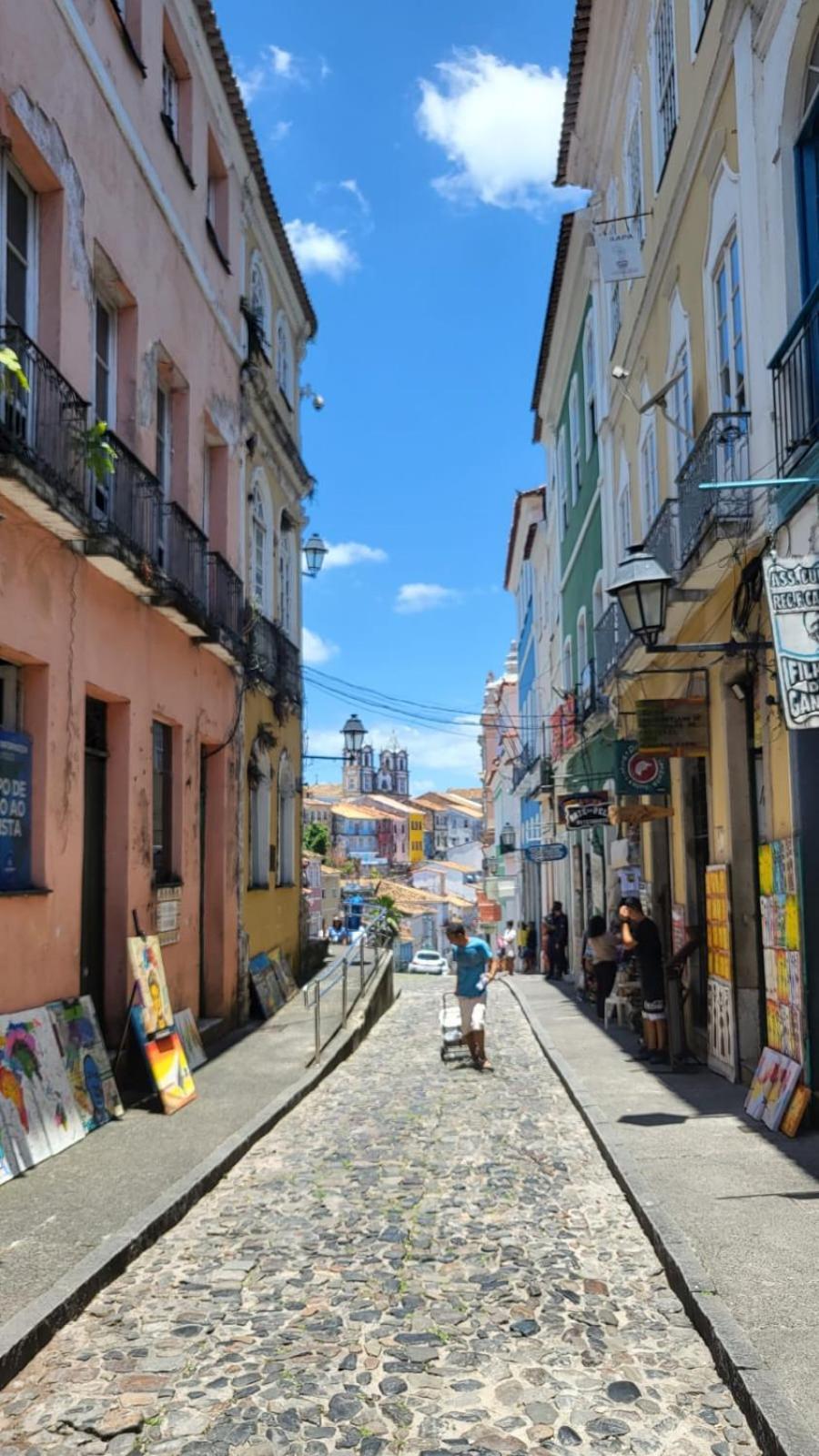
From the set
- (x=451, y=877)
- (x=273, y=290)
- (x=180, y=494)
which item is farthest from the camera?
(x=451, y=877)

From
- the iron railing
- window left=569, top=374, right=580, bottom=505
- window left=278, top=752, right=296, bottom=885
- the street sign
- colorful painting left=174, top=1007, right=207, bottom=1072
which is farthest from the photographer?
the street sign

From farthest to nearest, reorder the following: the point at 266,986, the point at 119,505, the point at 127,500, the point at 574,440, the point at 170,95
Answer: the point at 574,440
the point at 266,986
the point at 170,95
the point at 127,500
the point at 119,505

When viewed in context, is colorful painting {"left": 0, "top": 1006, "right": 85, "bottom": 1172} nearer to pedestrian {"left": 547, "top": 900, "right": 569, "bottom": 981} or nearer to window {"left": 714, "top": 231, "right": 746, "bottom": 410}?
window {"left": 714, "top": 231, "right": 746, "bottom": 410}

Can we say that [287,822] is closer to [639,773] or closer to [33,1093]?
[639,773]

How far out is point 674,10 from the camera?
1226 cm

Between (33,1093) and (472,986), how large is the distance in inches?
230

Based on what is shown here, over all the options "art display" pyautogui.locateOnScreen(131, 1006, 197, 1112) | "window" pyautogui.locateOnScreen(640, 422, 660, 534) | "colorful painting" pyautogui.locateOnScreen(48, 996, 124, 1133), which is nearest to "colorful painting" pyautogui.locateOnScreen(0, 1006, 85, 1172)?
"colorful painting" pyautogui.locateOnScreen(48, 996, 124, 1133)

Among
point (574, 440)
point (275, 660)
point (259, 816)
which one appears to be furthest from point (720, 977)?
point (574, 440)

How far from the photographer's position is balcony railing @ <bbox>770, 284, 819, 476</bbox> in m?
7.70

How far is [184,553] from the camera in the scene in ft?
41.7

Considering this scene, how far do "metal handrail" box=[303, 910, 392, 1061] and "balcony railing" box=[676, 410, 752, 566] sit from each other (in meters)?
6.06

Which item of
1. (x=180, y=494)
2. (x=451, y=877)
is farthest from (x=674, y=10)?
(x=451, y=877)

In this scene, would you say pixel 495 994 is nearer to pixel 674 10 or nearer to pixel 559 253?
pixel 559 253

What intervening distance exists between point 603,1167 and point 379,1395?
399cm
